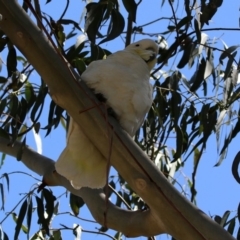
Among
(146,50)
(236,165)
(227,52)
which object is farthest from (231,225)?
(146,50)

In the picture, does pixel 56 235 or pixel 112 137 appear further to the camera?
pixel 56 235

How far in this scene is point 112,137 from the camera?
1616mm

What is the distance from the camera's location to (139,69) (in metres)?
2.26

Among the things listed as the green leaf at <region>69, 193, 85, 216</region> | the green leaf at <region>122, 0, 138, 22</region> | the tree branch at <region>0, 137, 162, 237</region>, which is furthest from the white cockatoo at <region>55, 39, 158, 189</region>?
the green leaf at <region>69, 193, 85, 216</region>

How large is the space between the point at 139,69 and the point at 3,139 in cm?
61

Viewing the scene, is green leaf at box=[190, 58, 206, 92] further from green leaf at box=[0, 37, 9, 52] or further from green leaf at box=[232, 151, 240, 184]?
green leaf at box=[0, 37, 9, 52]

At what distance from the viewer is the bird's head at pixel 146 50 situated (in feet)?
8.05

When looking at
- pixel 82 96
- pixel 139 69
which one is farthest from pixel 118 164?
pixel 139 69

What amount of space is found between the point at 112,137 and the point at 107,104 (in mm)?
442

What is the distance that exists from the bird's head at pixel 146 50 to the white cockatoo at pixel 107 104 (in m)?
0.18

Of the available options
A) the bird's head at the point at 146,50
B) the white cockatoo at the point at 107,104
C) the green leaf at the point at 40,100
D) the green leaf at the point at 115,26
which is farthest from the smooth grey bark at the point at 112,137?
the bird's head at the point at 146,50

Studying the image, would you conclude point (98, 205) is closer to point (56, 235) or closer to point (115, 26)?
point (115, 26)

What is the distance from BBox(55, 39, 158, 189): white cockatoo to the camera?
199 cm

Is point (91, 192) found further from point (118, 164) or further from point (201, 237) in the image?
point (201, 237)
